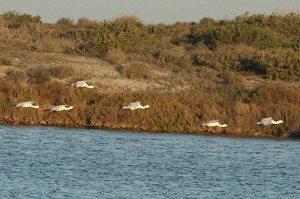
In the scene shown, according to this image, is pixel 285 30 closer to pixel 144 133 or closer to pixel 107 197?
pixel 144 133

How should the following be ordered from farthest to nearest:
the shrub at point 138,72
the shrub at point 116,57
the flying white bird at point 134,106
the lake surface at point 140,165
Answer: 1. the shrub at point 116,57
2. the shrub at point 138,72
3. the flying white bird at point 134,106
4. the lake surface at point 140,165

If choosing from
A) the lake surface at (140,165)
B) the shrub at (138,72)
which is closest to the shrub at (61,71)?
the shrub at (138,72)

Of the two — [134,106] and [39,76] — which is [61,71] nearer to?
[39,76]

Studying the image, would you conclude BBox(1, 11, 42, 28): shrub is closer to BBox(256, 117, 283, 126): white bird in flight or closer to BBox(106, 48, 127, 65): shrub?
BBox(106, 48, 127, 65): shrub

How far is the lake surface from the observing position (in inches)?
854

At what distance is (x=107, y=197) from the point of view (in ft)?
67.9

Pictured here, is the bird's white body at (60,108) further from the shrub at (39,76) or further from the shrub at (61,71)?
the shrub at (61,71)

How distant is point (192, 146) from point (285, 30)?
24941 mm

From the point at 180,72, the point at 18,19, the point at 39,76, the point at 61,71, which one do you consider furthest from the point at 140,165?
the point at 18,19

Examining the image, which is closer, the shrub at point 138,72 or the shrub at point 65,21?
the shrub at point 138,72

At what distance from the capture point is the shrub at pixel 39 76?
3575 centimetres

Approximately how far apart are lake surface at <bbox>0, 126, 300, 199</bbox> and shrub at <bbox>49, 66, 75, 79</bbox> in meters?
6.53

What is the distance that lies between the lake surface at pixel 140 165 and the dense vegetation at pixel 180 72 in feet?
4.37

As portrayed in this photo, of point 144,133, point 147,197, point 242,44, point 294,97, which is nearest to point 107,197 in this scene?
point 147,197
